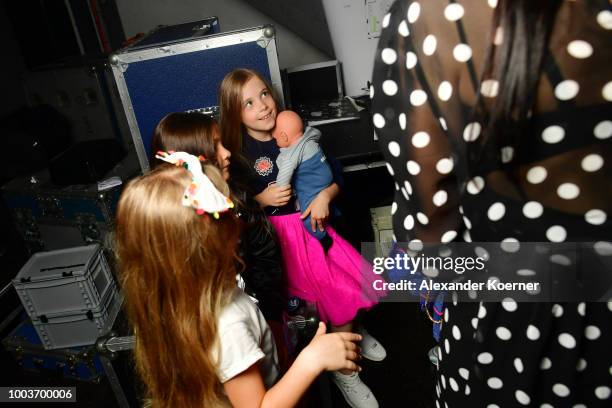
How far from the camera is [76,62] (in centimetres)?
296

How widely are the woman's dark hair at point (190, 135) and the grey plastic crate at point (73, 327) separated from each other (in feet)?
3.13

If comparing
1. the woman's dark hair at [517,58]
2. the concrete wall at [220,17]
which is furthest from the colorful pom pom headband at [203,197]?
the concrete wall at [220,17]

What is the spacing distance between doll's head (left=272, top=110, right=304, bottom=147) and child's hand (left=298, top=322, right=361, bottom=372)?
93cm

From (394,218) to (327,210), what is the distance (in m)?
1.03

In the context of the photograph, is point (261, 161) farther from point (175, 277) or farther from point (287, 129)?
point (175, 277)

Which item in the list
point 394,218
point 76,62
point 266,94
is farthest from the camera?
point 76,62

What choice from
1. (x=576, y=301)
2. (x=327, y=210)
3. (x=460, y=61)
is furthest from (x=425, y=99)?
(x=327, y=210)

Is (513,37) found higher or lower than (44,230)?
higher

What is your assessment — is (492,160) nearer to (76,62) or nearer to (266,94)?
(266,94)

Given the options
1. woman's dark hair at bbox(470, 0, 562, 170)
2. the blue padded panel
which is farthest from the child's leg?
woman's dark hair at bbox(470, 0, 562, 170)

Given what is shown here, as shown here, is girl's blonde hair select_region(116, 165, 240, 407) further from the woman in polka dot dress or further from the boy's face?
the boy's face

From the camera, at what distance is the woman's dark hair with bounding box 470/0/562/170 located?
583 millimetres

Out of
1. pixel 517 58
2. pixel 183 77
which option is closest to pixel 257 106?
pixel 183 77

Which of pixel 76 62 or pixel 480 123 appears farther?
pixel 76 62
